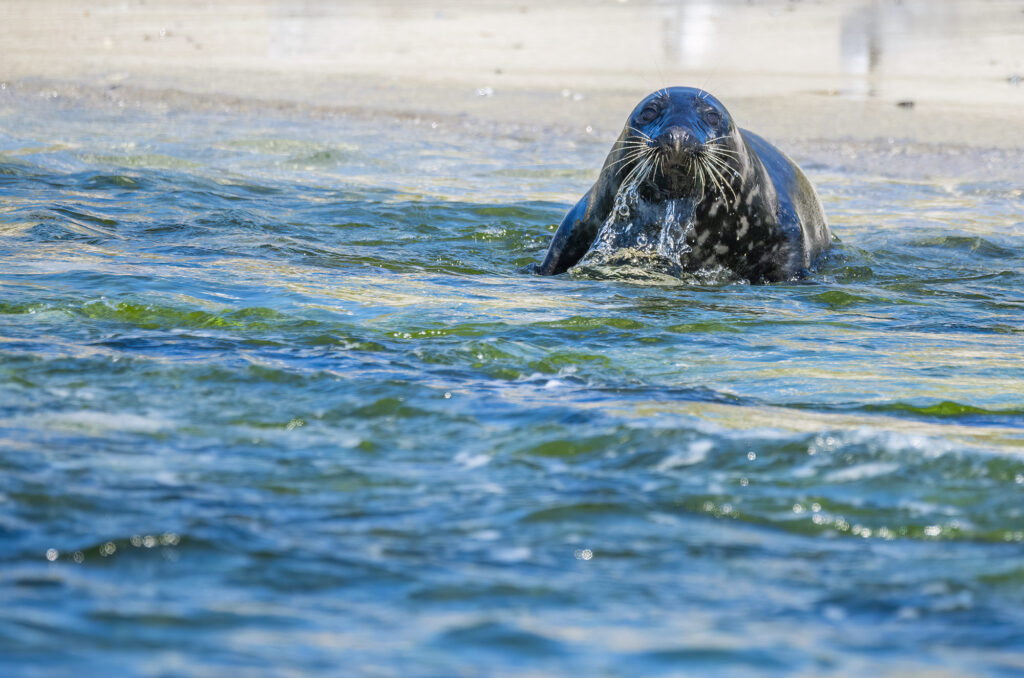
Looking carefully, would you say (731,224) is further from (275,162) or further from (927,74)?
(927,74)

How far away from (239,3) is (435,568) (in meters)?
24.0

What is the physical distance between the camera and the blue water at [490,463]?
2.57m

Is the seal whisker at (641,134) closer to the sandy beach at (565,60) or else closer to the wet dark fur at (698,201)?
the wet dark fur at (698,201)

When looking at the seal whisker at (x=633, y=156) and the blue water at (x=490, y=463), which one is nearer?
the blue water at (x=490, y=463)

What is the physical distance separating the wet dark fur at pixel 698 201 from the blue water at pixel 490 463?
272mm

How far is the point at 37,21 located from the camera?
22.2m

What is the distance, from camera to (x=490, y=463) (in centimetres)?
359

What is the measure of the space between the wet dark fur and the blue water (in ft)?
0.89

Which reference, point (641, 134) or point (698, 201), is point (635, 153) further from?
point (698, 201)

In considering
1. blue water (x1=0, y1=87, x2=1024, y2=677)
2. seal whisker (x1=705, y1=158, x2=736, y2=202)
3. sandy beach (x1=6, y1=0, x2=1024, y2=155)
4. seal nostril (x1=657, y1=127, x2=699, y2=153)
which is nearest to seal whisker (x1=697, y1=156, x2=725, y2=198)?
seal whisker (x1=705, y1=158, x2=736, y2=202)

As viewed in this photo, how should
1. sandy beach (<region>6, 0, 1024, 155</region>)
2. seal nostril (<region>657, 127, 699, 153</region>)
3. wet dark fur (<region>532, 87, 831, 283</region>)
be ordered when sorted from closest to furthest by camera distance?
seal nostril (<region>657, 127, 699, 153</region>)
wet dark fur (<region>532, 87, 831, 283</region>)
sandy beach (<region>6, 0, 1024, 155</region>)

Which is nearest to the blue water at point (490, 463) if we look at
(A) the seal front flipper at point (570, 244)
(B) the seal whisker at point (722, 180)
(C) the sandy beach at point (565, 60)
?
(A) the seal front flipper at point (570, 244)

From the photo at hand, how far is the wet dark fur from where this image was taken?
648 centimetres

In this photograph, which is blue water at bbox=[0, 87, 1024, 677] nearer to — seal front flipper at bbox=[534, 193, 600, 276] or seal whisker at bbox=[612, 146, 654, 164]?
seal front flipper at bbox=[534, 193, 600, 276]
